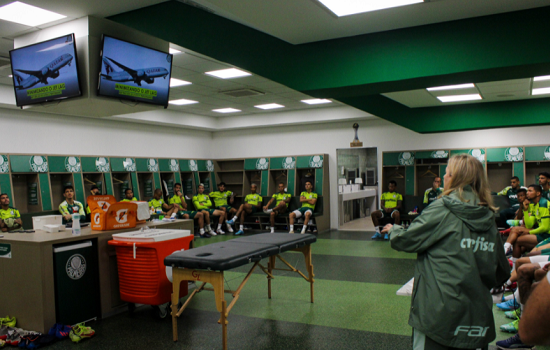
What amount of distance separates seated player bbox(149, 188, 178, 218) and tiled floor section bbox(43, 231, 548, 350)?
4214mm

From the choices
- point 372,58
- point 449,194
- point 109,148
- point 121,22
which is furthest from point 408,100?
point 109,148

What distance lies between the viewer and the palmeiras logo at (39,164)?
752 centimetres

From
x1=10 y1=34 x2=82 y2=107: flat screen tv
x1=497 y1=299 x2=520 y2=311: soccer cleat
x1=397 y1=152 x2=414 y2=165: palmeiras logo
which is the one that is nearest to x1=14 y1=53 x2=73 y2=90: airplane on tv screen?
x1=10 y1=34 x2=82 y2=107: flat screen tv

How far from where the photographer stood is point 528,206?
5578mm

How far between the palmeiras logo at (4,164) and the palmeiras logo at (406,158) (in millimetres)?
8032

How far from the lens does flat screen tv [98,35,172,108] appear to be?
3.89 metres

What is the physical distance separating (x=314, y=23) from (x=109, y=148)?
694 cm

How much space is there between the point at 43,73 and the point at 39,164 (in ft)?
13.7

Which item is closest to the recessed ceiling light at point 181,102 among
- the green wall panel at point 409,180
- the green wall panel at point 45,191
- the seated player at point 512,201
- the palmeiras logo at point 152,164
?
the palmeiras logo at point 152,164

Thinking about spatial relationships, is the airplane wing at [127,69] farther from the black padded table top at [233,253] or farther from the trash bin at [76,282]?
the black padded table top at [233,253]

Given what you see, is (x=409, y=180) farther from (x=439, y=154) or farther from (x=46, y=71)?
(x=46, y=71)

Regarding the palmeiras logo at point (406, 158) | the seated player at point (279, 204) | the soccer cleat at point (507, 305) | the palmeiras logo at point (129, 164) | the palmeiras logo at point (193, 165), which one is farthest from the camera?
the palmeiras logo at point (193, 165)

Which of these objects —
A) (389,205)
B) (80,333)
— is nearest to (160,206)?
(389,205)

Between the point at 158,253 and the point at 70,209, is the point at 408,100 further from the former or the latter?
the point at 70,209
